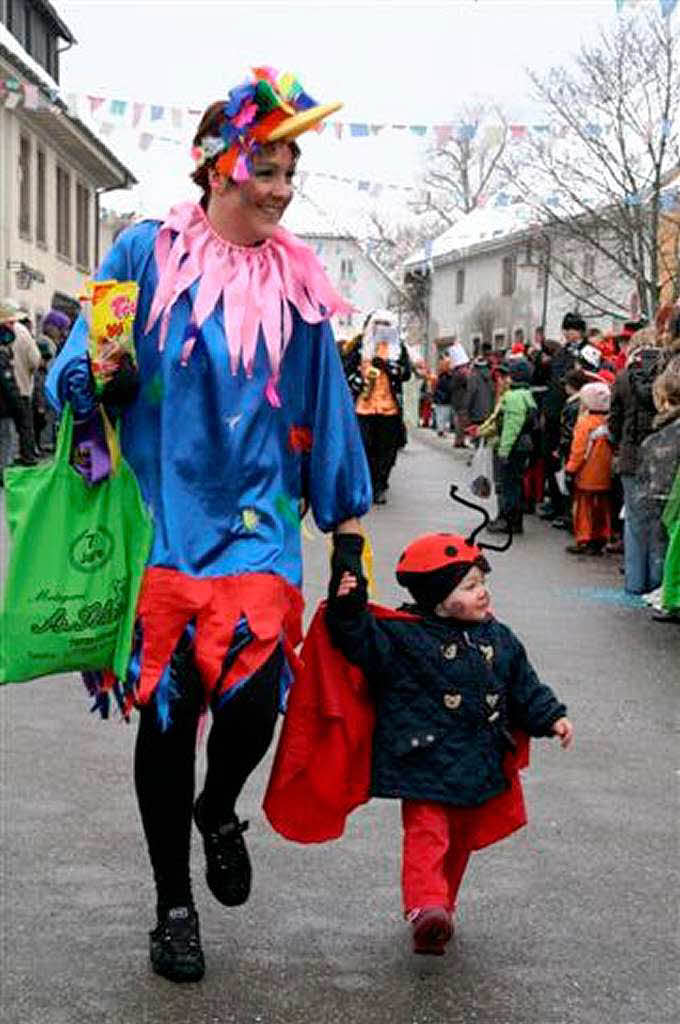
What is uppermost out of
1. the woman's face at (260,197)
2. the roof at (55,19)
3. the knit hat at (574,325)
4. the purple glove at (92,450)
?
the roof at (55,19)

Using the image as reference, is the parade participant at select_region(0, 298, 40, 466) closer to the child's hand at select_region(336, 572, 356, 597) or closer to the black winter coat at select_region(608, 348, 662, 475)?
the black winter coat at select_region(608, 348, 662, 475)

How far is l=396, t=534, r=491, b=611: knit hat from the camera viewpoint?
12.3 feet

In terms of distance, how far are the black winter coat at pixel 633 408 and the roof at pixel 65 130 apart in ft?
47.1

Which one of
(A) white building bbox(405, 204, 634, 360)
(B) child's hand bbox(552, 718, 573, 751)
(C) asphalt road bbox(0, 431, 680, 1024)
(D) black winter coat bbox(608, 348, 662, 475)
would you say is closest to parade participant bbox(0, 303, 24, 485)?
(D) black winter coat bbox(608, 348, 662, 475)

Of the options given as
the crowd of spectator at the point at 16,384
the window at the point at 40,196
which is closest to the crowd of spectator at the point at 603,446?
the crowd of spectator at the point at 16,384

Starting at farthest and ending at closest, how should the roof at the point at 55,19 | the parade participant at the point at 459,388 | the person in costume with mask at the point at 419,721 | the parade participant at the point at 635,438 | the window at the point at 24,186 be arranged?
the roof at the point at 55,19 → the window at the point at 24,186 → the parade participant at the point at 459,388 → the parade participant at the point at 635,438 → the person in costume with mask at the point at 419,721

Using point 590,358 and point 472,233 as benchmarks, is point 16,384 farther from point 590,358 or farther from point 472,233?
point 472,233

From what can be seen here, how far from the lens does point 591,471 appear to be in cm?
1193

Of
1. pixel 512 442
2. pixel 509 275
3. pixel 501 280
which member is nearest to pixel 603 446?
Result: pixel 512 442

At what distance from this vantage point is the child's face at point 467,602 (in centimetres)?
374

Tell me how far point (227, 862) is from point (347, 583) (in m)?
0.69

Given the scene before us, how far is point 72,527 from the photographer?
356 centimetres

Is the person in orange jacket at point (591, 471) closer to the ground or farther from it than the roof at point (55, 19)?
closer to the ground

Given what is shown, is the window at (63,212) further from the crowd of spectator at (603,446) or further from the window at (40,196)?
the crowd of spectator at (603,446)
